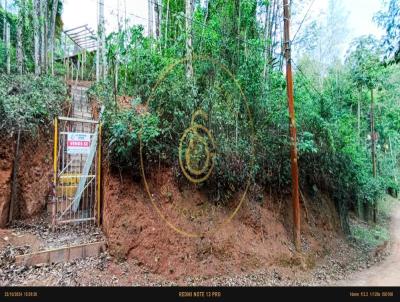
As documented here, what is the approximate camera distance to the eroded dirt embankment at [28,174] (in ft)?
10.2

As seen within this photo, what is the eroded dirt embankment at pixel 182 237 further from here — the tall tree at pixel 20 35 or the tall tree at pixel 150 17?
the tall tree at pixel 150 17

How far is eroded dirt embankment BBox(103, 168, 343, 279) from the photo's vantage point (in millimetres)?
3078

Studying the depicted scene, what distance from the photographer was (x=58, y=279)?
100 inches

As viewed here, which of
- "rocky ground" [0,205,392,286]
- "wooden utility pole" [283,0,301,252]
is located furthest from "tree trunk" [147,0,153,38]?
"rocky ground" [0,205,392,286]

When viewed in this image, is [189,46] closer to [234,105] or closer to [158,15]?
[234,105]

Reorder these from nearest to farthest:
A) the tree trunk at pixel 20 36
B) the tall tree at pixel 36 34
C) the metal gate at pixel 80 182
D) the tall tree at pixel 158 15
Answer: the metal gate at pixel 80 182
the tree trunk at pixel 20 36
the tall tree at pixel 36 34
the tall tree at pixel 158 15

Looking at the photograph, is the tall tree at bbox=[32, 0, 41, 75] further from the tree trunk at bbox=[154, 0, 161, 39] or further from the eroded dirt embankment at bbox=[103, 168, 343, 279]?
the eroded dirt embankment at bbox=[103, 168, 343, 279]

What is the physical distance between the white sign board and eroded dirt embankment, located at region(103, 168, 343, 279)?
511mm

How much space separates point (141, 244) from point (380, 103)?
9437 mm

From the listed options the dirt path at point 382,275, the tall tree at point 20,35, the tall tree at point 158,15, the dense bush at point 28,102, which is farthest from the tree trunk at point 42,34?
the dirt path at point 382,275

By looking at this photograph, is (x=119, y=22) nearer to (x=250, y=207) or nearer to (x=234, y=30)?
(x=234, y=30)

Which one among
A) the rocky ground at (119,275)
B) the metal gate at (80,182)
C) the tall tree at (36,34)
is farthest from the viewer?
the tall tree at (36,34)

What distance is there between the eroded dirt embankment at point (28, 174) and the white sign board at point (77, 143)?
0.75 metres

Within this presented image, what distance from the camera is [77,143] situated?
323 centimetres
